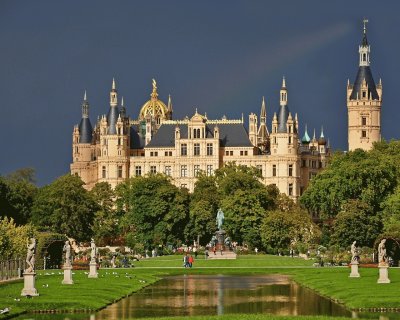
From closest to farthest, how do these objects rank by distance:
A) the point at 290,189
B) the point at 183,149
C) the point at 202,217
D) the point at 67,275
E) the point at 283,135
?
the point at 67,275 → the point at 202,217 → the point at 290,189 → the point at 283,135 → the point at 183,149

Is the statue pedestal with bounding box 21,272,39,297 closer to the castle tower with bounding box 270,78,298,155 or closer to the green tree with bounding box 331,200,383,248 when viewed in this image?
the green tree with bounding box 331,200,383,248

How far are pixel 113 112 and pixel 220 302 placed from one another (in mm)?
136575

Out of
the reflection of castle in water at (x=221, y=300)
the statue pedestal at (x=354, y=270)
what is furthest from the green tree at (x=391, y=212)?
the reflection of castle in water at (x=221, y=300)

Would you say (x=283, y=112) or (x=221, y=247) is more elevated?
(x=283, y=112)

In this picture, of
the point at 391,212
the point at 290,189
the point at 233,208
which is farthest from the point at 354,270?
the point at 290,189

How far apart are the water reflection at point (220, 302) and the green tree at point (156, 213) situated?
68592mm

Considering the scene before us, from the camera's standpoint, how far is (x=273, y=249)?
134000 mm

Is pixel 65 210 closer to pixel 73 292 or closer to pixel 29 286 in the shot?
pixel 73 292

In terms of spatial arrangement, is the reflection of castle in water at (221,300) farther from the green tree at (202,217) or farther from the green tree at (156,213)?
the green tree at (202,217)

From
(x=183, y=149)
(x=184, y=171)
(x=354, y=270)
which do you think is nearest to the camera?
(x=354, y=270)

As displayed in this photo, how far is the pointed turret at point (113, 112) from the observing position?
7441 inches

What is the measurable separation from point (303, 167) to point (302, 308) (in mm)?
135200

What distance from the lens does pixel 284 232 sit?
134 metres

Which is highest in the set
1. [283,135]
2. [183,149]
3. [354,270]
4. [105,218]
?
[283,135]
